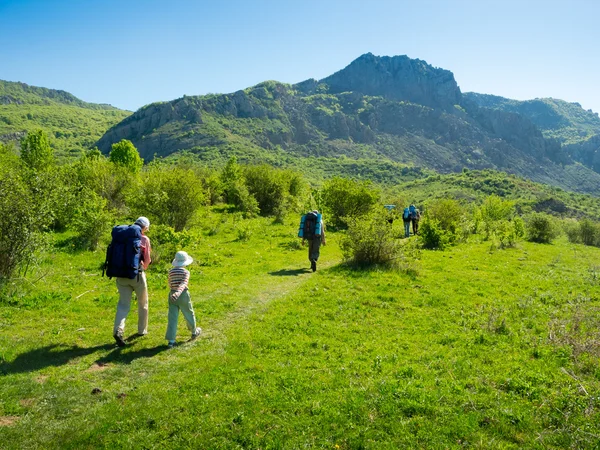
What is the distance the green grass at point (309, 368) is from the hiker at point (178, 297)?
1.27 ft

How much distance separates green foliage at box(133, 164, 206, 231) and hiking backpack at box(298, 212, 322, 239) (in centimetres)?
964

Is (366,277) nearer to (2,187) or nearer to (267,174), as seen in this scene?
(2,187)

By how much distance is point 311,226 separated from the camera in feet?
51.3

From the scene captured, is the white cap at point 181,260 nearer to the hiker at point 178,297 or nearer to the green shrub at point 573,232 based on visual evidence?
the hiker at point 178,297

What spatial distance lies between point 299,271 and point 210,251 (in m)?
5.99

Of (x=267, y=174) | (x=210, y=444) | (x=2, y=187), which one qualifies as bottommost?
(x=210, y=444)

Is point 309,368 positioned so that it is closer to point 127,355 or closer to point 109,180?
point 127,355

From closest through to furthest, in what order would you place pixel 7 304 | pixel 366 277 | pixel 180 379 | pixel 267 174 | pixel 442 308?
pixel 180 379
pixel 7 304
pixel 442 308
pixel 366 277
pixel 267 174

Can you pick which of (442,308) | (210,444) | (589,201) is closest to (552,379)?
(442,308)

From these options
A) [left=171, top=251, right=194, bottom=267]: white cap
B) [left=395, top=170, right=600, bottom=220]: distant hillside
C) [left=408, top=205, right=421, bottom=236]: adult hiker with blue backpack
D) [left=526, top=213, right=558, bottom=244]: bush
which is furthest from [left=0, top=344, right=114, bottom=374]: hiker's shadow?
[left=395, top=170, right=600, bottom=220]: distant hillside

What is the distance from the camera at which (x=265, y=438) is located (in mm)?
5367

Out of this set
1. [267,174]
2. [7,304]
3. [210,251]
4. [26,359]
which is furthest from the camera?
[267,174]

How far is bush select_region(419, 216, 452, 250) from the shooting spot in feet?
76.6

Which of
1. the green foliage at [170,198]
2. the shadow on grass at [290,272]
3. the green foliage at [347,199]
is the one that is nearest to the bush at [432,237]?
the green foliage at [347,199]
